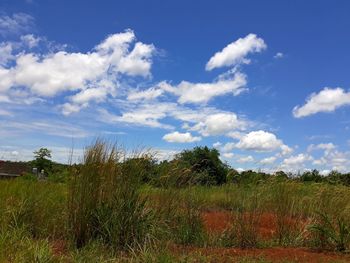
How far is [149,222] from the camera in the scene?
324 inches

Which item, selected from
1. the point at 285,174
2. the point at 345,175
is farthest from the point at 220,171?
the point at 285,174

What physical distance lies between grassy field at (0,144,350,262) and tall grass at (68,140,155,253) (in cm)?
2

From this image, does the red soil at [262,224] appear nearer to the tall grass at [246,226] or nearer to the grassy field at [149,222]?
the grassy field at [149,222]

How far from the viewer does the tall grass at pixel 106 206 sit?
7.89 m

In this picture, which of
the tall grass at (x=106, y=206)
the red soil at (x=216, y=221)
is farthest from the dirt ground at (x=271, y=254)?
the tall grass at (x=106, y=206)

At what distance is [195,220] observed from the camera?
912cm

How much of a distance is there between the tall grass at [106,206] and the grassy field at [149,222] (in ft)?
0.05

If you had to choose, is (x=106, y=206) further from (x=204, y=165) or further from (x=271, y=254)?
(x=204, y=165)

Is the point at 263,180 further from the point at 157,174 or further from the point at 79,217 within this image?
the point at 79,217

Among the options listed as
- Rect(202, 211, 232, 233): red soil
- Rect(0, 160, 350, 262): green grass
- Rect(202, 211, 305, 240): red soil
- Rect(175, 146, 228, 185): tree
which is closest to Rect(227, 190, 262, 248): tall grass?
Rect(0, 160, 350, 262): green grass

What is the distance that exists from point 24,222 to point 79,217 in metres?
1.40

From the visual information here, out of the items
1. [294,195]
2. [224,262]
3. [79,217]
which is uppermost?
[294,195]

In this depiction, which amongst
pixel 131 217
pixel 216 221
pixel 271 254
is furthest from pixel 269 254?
pixel 216 221

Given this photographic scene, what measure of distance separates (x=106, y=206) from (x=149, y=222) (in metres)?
0.81
